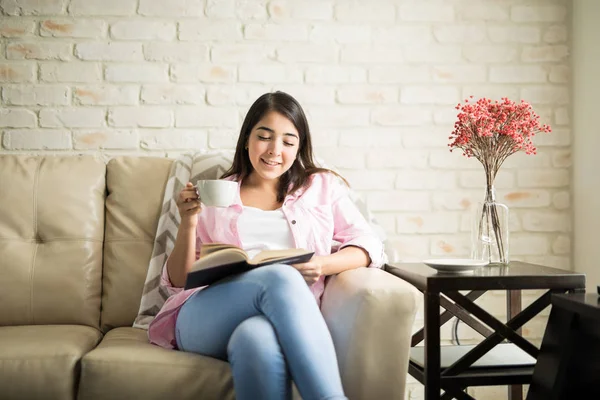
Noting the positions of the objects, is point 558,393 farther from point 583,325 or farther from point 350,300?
point 350,300

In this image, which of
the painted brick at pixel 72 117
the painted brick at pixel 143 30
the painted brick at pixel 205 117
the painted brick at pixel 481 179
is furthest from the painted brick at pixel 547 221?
Result: the painted brick at pixel 72 117

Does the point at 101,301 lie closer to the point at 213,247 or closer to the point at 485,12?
the point at 213,247

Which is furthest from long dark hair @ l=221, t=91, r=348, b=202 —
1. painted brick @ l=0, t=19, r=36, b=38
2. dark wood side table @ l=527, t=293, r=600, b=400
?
painted brick @ l=0, t=19, r=36, b=38

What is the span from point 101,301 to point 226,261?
0.73 m

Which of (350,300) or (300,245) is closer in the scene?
(350,300)

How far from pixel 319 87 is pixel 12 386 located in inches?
56.0

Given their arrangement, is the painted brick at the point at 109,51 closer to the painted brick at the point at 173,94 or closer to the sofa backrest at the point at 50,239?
the painted brick at the point at 173,94

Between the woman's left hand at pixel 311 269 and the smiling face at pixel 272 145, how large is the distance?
335mm

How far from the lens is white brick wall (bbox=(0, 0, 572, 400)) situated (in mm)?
2203

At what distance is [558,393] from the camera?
142 centimetres

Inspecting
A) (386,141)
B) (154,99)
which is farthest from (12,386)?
(386,141)

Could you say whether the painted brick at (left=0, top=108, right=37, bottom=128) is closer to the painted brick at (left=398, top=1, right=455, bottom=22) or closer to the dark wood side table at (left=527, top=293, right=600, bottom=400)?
the painted brick at (left=398, top=1, right=455, bottom=22)

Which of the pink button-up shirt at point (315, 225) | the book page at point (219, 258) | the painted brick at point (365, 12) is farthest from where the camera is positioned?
the painted brick at point (365, 12)

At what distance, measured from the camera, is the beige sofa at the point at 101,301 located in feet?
4.72
